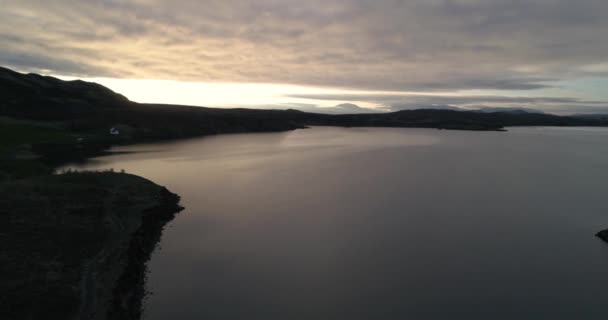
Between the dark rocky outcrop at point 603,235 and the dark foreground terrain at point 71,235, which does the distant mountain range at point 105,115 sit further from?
the dark rocky outcrop at point 603,235

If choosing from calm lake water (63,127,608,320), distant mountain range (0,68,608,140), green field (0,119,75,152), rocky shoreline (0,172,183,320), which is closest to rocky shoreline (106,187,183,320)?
rocky shoreline (0,172,183,320)

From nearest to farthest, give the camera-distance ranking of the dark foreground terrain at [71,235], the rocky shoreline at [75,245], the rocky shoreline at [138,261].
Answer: the rocky shoreline at [75,245] < the dark foreground terrain at [71,235] < the rocky shoreline at [138,261]

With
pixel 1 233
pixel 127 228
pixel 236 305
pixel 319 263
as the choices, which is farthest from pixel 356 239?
pixel 1 233

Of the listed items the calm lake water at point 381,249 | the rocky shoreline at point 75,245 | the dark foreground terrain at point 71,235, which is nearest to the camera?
the rocky shoreline at point 75,245

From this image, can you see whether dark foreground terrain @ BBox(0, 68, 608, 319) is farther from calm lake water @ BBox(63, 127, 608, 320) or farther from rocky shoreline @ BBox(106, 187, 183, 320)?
calm lake water @ BBox(63, 127, 608, 320)

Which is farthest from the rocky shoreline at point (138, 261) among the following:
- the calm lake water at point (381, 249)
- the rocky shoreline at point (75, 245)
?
the calm lake water at point (381, 249)

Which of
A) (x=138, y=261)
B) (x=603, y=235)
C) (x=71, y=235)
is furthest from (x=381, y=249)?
(x=71, y=235)

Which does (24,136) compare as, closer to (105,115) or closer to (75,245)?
(105,115)

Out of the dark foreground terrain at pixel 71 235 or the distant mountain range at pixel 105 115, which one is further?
the distant mountain range at pixel 105 115

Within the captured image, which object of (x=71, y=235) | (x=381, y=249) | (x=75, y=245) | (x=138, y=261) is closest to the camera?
(x=75, y=245)

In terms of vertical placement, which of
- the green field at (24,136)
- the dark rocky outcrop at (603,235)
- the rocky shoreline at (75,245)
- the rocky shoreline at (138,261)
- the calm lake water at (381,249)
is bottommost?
the calm lake water at (381,249)
